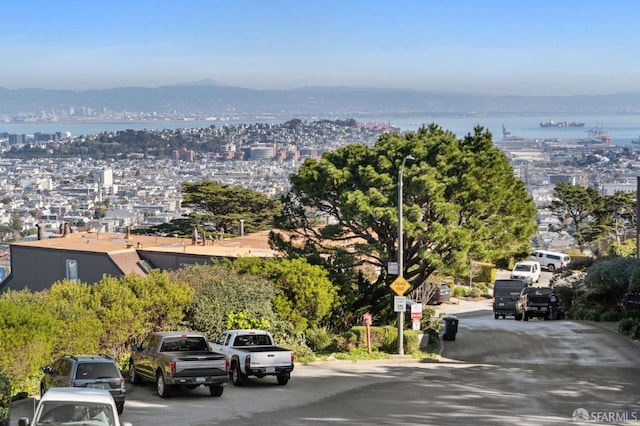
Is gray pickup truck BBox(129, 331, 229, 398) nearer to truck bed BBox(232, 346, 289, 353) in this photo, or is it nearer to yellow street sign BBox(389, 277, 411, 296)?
truck bed BBox(232, 346, 289, 353)

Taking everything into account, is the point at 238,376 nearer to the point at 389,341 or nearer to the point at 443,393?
the point at 443,393

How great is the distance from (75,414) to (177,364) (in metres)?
7.75

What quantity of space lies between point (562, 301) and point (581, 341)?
16556mm

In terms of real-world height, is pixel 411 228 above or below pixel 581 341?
above

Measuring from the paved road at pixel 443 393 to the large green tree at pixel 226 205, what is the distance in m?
64.5

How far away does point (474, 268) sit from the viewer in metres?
68.6

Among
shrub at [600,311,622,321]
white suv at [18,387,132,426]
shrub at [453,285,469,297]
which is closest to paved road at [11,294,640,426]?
white suv at [18,387,132,426]

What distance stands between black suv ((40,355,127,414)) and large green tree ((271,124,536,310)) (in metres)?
17.3

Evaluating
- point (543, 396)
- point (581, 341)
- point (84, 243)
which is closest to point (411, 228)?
point (581, 341)

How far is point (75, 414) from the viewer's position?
1502 cm

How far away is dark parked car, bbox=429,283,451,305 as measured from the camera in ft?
195

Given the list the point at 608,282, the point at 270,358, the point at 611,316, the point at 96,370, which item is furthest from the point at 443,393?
the point at 608,282

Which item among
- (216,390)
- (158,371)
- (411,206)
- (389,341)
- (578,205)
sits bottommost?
(578,205)

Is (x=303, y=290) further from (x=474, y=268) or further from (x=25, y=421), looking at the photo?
(x=474, y=268)
